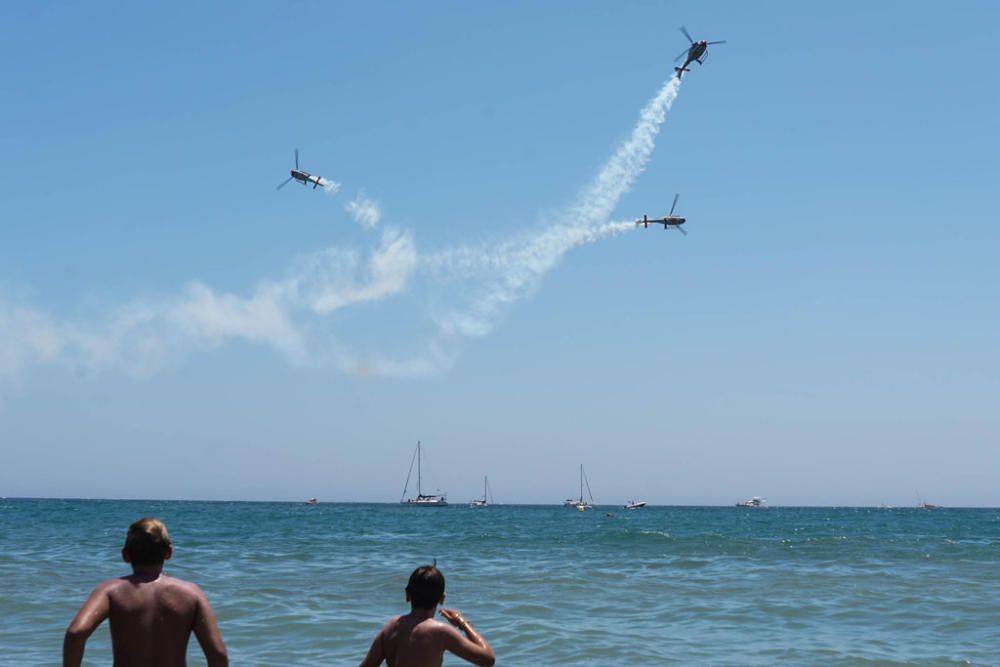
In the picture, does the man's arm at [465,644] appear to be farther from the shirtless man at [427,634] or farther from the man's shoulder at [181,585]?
the man's shoulder at [181,585]

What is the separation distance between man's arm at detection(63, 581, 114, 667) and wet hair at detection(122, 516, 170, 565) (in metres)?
0.21

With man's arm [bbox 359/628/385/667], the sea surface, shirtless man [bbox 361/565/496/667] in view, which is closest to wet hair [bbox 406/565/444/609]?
shirtless man [bbox 361/565/496/667]

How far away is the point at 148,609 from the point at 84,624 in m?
0.34

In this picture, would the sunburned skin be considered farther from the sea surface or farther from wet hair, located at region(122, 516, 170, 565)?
the sea surface

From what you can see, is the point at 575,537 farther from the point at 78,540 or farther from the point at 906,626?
the point at 906,626

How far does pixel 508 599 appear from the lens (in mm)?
21641

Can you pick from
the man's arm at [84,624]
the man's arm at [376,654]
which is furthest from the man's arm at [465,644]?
the man's arm at [84,624]

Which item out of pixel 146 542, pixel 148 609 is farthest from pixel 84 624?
pixel 146 542

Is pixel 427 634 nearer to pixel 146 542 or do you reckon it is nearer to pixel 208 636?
pixel 208 636

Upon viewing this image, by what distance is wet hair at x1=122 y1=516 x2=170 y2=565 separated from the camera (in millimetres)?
5656

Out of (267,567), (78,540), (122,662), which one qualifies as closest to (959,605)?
(267,567)

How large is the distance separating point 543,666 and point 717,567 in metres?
17.7

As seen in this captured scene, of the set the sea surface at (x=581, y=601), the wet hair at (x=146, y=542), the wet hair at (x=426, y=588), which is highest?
the wet hair at (x=146, y=542)

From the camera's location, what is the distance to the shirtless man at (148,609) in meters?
5.69
